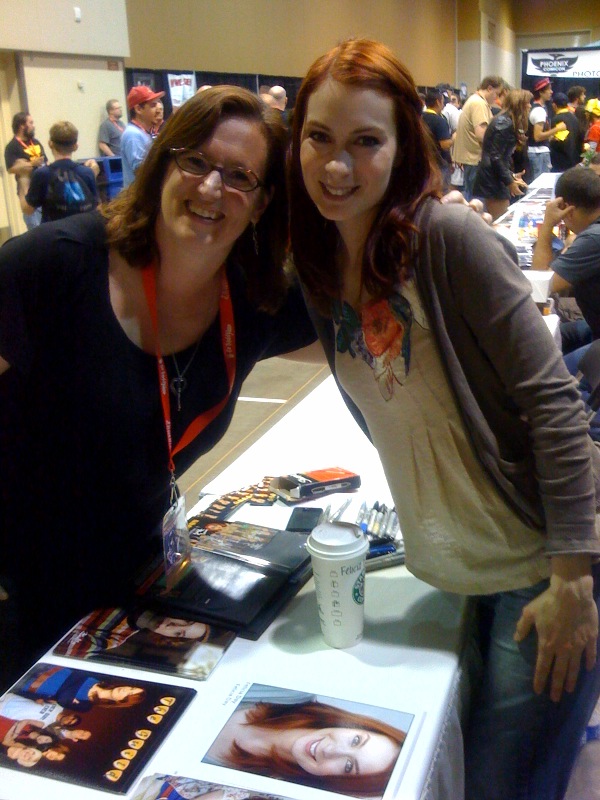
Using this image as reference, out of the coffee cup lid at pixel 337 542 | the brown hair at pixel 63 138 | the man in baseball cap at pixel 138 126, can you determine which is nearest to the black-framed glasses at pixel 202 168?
the coffee cup lid at pixel 337 542

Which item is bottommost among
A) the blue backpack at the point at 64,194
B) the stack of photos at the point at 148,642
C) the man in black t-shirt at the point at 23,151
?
the stack of photos at the point at 148,642

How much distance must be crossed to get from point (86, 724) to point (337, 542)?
40cm

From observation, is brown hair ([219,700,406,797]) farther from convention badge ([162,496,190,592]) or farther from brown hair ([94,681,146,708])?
convention badge ([162,496,190,592])

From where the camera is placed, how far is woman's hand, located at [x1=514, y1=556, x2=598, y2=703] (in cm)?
100

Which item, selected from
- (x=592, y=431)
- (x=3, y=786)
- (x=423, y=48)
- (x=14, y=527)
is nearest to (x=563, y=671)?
(x=3, y=786)

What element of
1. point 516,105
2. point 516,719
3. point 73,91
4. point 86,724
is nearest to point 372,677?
point 516,719

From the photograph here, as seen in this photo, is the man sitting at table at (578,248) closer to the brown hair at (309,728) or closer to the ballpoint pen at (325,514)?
the ballpoint pen at (325,514)

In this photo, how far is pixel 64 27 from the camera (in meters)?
7.48

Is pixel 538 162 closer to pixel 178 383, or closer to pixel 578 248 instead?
pixel 578 248

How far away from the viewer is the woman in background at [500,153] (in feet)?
22.1

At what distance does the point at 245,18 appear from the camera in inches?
389

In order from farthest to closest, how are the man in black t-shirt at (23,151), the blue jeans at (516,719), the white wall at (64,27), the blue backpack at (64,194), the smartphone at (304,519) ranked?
the white wall at (64,27) < the man in black t-shirt at (23,151) < the blue backpack at (64,194) < the smartphone at (304,519) < the blue jeans at (516,719)

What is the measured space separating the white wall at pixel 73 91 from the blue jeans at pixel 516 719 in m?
7.37

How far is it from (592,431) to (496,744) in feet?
3.97
